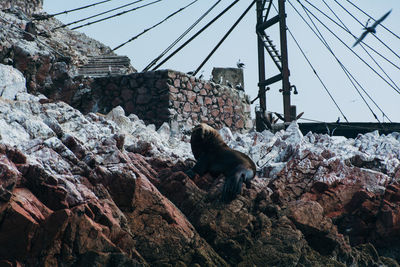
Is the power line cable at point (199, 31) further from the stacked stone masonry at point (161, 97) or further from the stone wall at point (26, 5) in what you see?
the stone wall at point (26, 5)

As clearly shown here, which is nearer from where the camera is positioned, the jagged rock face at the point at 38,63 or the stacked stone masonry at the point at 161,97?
the jagged rock face at the point at 38,63

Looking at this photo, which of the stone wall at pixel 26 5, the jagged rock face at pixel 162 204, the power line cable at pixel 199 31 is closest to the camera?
the jagged rock face at pixel 162 204

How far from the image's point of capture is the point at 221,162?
9367 mm

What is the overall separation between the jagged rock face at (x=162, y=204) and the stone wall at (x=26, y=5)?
12978mm

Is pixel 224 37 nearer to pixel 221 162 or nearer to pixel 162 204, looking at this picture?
pixel 221 162

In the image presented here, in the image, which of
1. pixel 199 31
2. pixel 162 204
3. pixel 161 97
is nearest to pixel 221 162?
pixel 162 204

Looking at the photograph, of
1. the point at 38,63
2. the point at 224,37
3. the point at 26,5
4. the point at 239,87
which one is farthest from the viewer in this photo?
the point at 26,5

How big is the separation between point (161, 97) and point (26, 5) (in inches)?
403

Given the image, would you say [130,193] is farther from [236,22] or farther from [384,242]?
[236,22]

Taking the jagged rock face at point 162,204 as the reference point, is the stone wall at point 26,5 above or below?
above

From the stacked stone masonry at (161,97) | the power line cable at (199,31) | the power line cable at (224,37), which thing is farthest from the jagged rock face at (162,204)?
the power line cable at (224,37)

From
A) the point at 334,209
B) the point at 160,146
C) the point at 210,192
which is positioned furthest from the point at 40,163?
the point at 334,209

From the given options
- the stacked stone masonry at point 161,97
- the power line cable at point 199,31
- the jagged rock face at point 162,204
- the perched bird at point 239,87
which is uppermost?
the power line cable at point 199,31

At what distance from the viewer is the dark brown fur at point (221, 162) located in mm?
8516
